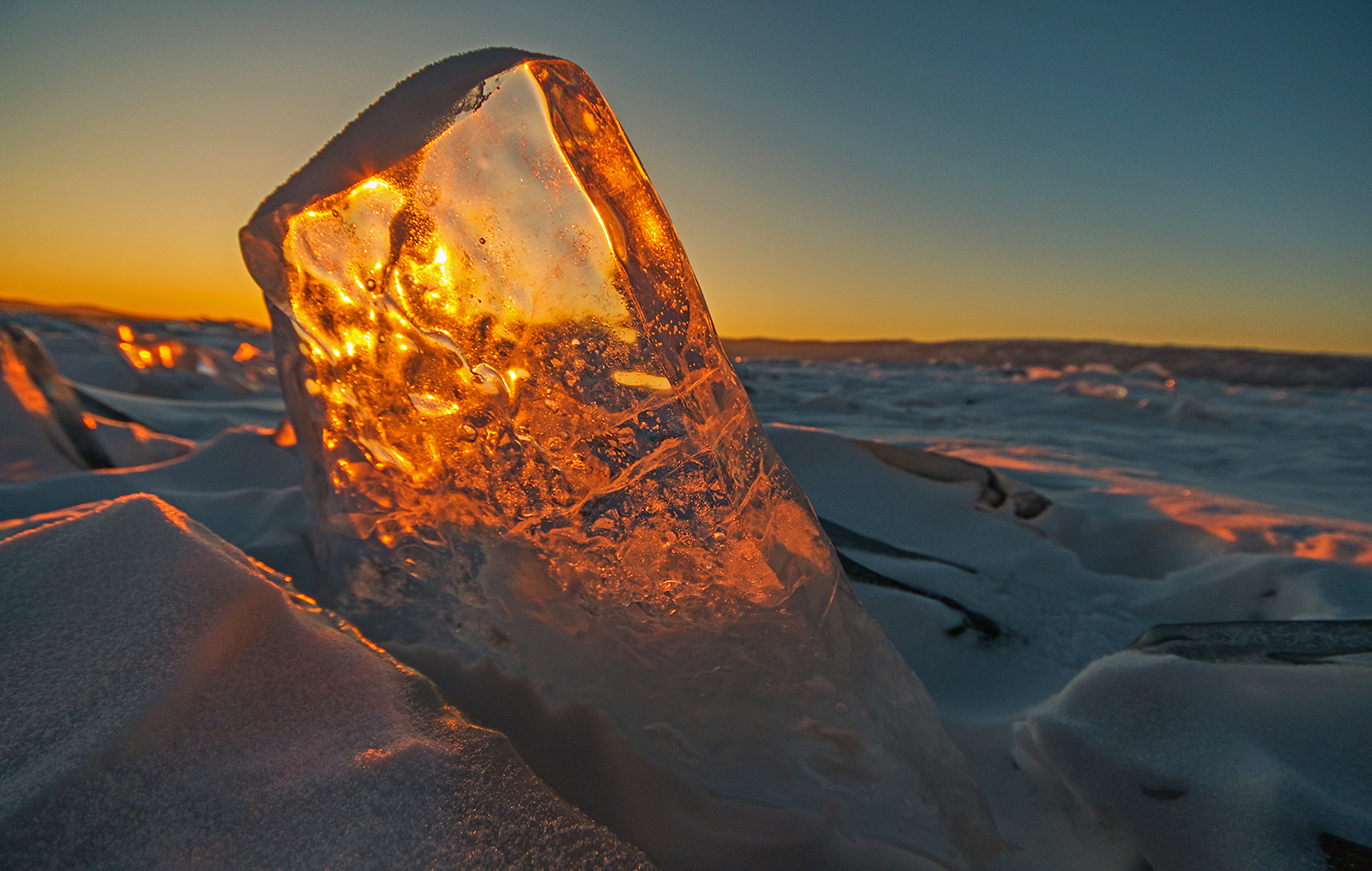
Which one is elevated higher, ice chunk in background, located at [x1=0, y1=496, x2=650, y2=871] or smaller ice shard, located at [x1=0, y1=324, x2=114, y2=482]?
smaller ice shard, located at [x1=0, y1=324, x2=114, y2=482]

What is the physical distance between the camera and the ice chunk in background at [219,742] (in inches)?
18.0

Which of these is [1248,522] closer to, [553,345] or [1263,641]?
[1263,641]

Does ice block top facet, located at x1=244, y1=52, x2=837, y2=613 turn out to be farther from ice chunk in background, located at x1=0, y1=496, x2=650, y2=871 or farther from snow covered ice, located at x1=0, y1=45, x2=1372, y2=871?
ice chunk in background, located at x1=0, y1=496, x2=650, y2=871

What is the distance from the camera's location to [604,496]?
0.68 m

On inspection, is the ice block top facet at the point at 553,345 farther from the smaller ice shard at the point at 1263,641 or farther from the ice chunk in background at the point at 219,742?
the smaller ice shard at the point at 1263,641

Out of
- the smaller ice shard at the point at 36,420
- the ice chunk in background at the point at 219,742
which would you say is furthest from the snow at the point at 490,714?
the smaller ice shard at the point at 36,420

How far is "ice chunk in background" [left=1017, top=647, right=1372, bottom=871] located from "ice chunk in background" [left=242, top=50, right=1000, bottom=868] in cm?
13

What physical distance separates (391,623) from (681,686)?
391 millimetres

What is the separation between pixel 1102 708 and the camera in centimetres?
73

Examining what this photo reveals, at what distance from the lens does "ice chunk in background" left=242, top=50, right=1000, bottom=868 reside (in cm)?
60

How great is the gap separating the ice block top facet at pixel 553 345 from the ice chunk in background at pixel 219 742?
0.67 feet

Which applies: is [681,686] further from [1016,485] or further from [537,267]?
[1016,485]

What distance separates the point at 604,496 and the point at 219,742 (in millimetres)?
374

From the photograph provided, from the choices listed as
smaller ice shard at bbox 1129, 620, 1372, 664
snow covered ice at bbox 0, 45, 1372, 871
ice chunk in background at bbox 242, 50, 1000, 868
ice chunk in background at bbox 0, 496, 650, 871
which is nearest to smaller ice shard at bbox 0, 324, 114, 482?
snow covered ice at bbox 0, 45, 1372, 871
